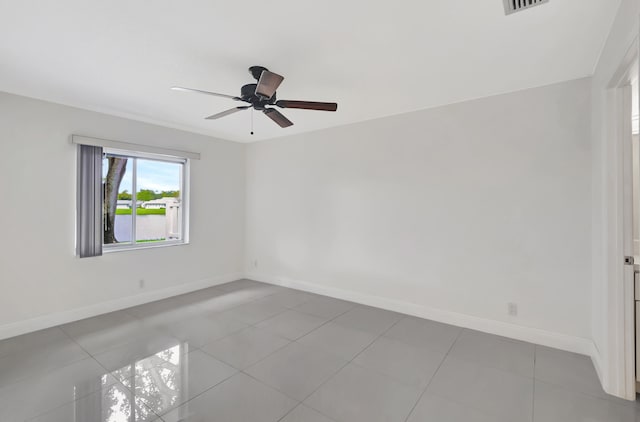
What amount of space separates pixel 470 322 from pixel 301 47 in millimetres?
3179

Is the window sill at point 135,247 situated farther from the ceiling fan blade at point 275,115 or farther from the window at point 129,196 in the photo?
the ceiling fan blade at point 275,115

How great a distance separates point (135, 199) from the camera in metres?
3.97

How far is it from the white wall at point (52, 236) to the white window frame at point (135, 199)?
0.14 meters

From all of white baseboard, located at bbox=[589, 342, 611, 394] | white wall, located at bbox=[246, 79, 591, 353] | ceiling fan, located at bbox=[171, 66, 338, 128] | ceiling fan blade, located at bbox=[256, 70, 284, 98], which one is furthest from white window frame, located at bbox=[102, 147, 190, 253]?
white baseboard, located at bbox=[589, 342, 611, 394]

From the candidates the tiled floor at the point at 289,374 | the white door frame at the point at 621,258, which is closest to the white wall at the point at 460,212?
the tiled floor at the point at 289,374

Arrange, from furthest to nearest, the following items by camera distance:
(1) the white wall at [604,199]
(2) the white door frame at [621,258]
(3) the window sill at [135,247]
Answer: (3) the window sill at [135,247] → (2) the white door frame at [621,258] → (1) the white wall at [604,199]

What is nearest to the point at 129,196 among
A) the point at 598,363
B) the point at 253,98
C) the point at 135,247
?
the point at 135,247

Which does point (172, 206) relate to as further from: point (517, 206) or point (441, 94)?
point (517, 206)

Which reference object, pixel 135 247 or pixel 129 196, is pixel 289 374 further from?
pixel 129 196

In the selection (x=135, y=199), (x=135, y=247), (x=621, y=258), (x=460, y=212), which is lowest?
(x=135, y=247)

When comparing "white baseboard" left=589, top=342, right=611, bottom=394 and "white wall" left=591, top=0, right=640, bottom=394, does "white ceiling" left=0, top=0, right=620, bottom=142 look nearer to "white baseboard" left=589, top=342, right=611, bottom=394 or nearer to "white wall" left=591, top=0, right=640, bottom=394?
"white wall" left=591, top=0, right=640, bottom=394

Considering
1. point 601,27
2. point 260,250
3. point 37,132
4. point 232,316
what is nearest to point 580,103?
point 601,27

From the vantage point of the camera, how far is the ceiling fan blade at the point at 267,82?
2005 mm

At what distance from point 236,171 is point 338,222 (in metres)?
2.22
